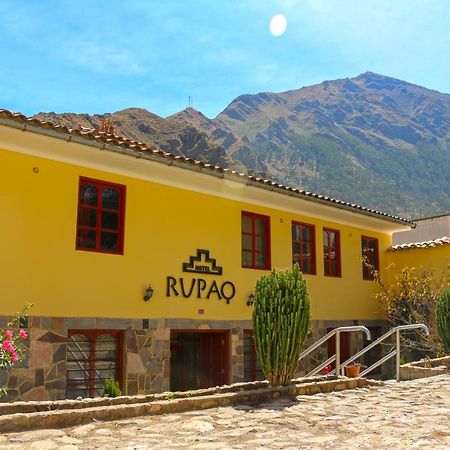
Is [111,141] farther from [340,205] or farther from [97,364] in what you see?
[340,205]

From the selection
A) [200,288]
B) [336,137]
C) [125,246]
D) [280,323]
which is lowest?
[280,323]

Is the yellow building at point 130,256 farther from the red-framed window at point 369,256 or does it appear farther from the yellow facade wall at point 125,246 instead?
the red-framed window at point 369,256

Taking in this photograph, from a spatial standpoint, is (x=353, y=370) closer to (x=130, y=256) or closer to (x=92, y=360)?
(x=130, y=256)

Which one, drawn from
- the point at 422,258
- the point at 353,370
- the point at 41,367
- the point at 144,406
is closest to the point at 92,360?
the point at 41,367

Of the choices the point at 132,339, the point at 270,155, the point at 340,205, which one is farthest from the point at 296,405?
the point at 270,155

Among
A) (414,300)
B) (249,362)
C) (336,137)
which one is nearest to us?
(249,362)

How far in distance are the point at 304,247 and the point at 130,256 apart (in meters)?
5.59

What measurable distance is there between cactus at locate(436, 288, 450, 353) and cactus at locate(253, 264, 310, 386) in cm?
526

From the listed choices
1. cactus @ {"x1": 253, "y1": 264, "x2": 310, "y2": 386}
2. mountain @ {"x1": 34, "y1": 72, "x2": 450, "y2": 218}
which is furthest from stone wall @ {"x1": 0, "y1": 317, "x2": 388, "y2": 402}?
mountain @ {"x1": 34, "y1": 72, "x2": 450, "y2": 218}

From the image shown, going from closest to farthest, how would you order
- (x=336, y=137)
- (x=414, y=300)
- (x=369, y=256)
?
(x=414, y=300) < (x=369, y=256) < (x=336, y=137)

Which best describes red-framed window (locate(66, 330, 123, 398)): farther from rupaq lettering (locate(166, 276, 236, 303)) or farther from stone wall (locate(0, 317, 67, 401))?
rupaq lettering (locate(166, 276, 236, 303))

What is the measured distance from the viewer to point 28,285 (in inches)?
390

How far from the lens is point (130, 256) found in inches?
448

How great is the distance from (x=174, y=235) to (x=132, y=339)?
232 cm
